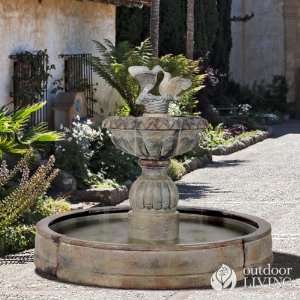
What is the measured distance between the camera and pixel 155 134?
7977mm

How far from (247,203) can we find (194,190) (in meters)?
1.54

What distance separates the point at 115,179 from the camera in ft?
43.0

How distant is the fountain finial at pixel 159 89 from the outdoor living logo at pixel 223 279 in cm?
177

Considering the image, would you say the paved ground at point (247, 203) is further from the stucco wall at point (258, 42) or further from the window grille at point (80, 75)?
the stucco wall at point (258, 42)

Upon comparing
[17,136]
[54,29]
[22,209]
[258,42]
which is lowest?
[22,209]

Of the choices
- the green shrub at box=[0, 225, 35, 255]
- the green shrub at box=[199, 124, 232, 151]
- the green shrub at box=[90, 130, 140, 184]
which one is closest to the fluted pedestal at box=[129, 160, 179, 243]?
the green shrub at box=[0, 225, 35, 255]

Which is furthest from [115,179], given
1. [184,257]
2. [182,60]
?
[184,257]

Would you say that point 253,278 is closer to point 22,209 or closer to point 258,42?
point 22,209

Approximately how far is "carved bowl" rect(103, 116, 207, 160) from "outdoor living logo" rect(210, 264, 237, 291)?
1351 millimetres

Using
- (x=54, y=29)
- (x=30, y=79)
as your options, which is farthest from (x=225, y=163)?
(x=30, y=79)

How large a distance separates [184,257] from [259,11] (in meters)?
27.8

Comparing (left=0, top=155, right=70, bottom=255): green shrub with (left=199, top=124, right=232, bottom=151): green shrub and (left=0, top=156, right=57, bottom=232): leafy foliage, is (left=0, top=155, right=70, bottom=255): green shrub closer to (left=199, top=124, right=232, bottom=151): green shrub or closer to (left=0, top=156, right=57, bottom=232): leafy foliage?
(left=0, top=156, right=57, bottom=232): leafy foliage

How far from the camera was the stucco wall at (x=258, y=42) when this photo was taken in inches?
1332

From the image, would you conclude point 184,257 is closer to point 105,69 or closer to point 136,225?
point 136,225
